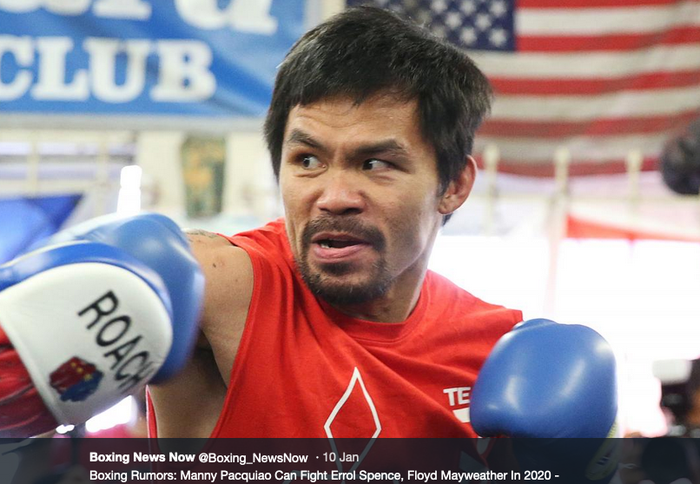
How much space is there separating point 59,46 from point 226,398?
Result: 6.02 feet

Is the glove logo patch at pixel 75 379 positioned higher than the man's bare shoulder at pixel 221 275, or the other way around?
the glove logo patch at pixel 75 379

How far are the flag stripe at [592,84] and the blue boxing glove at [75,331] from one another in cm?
268

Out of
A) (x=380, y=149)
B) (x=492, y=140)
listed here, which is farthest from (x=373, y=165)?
(x=492, y=140)

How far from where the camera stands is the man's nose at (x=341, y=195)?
1077 millimetres

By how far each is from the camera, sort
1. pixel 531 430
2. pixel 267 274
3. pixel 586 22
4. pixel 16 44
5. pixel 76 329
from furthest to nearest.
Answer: pixel 586 22 < pixel 16 44 < pixel 267 274 < pixel 531 430 < pixel 76 329

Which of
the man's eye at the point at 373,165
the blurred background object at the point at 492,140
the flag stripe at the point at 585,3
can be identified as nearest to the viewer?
the man's eye at the point at 373,165

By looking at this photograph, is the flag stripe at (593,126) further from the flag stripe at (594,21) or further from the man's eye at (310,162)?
the man's eye at (310,162)

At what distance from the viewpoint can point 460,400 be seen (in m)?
1.21

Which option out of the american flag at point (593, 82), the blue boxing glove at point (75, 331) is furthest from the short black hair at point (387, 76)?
the american flag at point (593, 82)

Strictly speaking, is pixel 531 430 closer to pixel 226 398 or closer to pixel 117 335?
pixel 226 398

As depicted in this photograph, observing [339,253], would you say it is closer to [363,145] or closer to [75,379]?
[363,145]

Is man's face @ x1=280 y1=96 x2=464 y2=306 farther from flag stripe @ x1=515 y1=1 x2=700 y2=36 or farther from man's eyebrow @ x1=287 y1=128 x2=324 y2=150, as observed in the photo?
flag stripe @ x1=515 y1=1 x2=700 y2=36

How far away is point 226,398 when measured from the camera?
1034 mm

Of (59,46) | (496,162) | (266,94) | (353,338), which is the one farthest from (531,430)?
(496,162)
